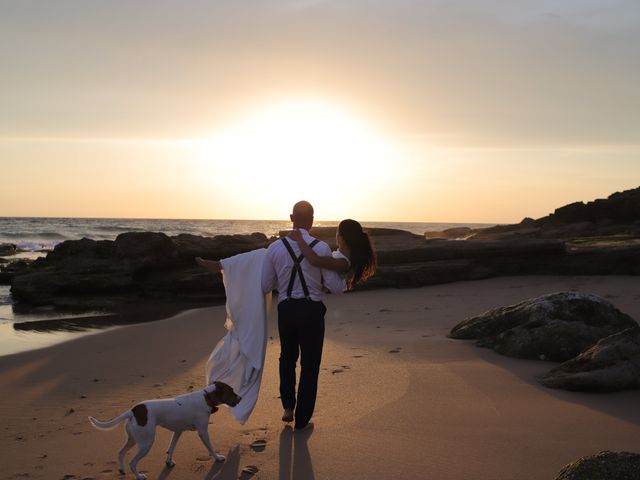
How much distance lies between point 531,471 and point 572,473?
3.30 feet

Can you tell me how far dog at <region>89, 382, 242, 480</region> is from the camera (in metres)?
4.83

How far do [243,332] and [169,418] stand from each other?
4.30ft

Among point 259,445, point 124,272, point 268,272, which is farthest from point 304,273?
point 124,272

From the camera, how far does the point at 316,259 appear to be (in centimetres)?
577

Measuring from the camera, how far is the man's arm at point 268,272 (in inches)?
238

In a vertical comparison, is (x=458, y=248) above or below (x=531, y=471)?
above

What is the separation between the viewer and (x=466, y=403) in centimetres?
646

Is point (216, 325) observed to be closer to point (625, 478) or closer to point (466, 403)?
point (466, 403)

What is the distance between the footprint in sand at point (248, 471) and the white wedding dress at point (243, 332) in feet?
3.08

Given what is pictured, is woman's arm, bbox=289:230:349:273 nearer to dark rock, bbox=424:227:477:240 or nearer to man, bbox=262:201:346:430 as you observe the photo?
man, bbox=262:201:346:430

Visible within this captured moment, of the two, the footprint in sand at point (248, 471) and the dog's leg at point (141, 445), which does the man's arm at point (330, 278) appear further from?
the dog's leg at point (141, 445)

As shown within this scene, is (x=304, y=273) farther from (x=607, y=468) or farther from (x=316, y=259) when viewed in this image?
(x=607, y=468)

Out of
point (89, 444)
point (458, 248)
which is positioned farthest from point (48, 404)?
point (458, 248)

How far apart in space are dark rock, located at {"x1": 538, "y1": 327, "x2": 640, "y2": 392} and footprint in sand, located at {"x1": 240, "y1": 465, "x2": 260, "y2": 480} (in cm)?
368
